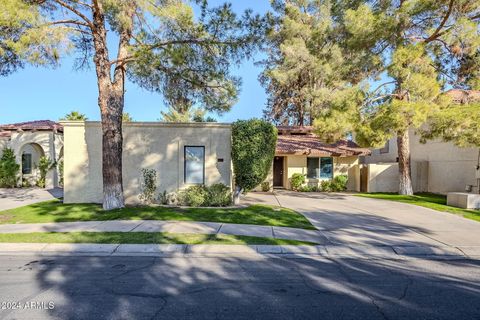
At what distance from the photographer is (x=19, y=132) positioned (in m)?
22.0

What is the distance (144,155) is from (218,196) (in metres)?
3.78

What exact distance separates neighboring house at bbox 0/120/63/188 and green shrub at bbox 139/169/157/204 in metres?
12.6

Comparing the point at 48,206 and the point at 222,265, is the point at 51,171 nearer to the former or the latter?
the point at 48,206

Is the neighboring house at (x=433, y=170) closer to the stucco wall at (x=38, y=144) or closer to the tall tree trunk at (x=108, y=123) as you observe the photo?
the tall tree trunk at (x=108, y=123)

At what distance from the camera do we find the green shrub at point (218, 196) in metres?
12.7

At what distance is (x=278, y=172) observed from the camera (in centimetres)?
2367

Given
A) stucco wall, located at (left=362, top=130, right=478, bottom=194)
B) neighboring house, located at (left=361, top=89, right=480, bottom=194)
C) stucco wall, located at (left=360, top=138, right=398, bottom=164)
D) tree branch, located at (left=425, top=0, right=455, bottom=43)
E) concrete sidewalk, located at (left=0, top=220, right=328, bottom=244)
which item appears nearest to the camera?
concrete sidewalk, located at (left=0, top=220, right=328, bottom=244)

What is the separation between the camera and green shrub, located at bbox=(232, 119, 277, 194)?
12.5 meters

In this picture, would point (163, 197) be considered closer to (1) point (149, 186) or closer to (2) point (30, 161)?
(1) point (149, 186)

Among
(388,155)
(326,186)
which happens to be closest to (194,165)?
(326,186)

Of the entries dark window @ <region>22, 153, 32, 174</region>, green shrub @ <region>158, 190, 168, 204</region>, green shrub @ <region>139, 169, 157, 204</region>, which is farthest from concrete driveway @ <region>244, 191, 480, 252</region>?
dark window @ <region>22, 153, 32, 174</region>

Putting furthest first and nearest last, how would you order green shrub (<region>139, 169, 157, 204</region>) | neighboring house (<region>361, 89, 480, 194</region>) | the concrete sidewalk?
neighboring house (<region>361, 89, 480, 194</region>)
green shrub (<region>139, 169, 157, 204</region>)
the concrete sidewalk

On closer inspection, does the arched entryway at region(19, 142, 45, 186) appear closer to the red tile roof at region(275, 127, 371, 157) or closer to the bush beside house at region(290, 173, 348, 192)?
the red tile roof at region(275, 127, 371, 157)

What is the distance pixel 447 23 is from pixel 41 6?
665 inches
